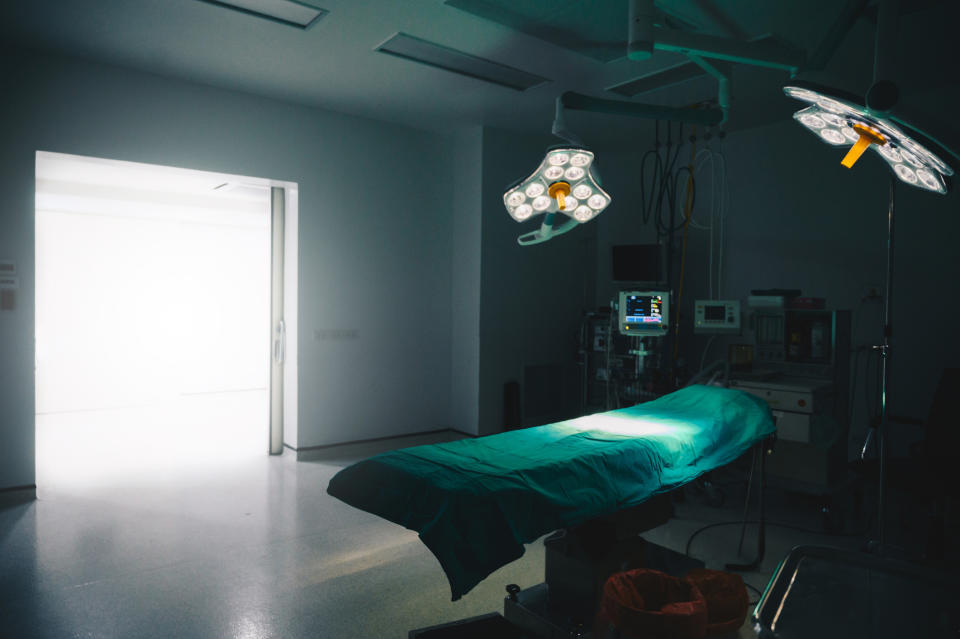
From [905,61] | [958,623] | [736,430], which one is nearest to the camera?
[958,623]

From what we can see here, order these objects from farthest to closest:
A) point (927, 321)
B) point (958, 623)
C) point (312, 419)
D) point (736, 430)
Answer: point (312, 419), point (927, 321), point (736, 430), point (958, 623)

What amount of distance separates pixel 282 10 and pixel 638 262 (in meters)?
3.13

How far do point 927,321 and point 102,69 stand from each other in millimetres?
5704

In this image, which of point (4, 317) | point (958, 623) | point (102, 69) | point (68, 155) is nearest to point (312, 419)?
point (4, 317)

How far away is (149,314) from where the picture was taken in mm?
7648

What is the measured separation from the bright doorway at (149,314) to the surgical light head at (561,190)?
3.33 meters

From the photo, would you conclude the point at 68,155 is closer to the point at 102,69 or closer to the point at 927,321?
the point at 102,69

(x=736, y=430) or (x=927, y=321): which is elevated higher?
(x=927, y=321)

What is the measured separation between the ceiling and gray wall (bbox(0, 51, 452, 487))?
20 cm

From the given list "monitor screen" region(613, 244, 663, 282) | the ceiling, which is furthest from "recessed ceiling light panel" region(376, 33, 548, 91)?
"monitor screen" region(613, 244, 663, 282)

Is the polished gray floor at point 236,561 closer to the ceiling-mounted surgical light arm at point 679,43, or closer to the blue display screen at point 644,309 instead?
the blue display screen at point 644,309

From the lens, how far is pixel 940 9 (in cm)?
304

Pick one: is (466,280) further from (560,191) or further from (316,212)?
(560,191)

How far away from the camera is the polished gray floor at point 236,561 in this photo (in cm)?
240
